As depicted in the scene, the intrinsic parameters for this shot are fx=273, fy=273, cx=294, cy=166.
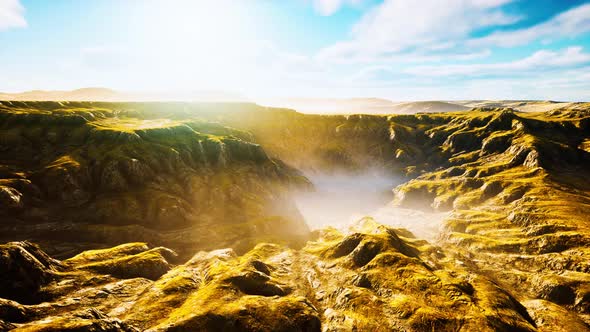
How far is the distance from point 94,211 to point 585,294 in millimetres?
213631

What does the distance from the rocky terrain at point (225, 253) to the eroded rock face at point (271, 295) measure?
1.81ft

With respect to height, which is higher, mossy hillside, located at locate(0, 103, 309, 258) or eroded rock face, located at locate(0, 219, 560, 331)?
mossy hillside, located at locate(0, 103, 309, 258)

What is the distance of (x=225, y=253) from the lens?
13100 centimetres

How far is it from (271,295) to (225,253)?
4340 cm

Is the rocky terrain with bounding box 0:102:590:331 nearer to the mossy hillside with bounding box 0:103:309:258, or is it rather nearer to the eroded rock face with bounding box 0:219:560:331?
the eroded rock face with bounding box 0:219:560:331

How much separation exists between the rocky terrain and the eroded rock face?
0.55 metres

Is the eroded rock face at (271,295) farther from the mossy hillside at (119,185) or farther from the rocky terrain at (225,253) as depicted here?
the mossy hillside at (119,185)

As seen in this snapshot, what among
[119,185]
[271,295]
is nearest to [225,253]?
[271,295]

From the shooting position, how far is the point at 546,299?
10456 centimetres

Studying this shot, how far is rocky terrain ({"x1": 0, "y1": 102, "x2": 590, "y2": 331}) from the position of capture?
8244 centimetres

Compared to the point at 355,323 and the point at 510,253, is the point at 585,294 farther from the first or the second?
the point at 355,323

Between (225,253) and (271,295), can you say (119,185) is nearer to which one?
(225,253)

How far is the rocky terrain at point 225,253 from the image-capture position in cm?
8244

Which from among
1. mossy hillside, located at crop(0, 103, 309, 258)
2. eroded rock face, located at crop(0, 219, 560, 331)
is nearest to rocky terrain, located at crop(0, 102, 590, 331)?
eroded rock face, located at crop(0, 219, 560, 331)
